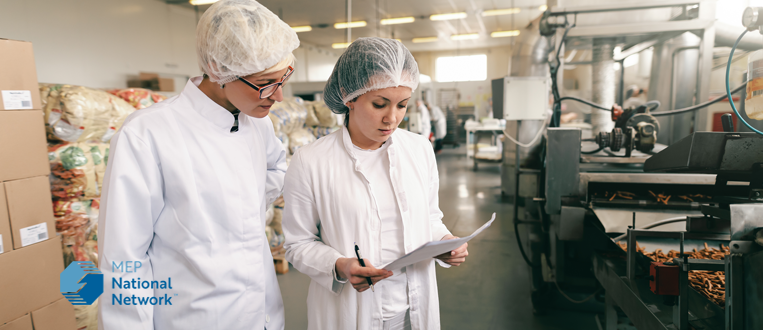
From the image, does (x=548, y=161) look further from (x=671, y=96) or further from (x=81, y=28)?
(x=81, y=28)

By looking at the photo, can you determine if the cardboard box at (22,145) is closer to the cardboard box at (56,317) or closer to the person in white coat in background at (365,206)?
the cardboard box at (56,317)

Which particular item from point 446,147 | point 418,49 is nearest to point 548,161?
point 446,147

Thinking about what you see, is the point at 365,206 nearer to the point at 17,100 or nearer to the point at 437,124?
the point at 17,100

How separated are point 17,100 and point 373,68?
1553 mm

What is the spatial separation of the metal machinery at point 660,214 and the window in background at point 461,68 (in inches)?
450

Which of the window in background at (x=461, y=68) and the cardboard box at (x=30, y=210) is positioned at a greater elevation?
the window in background at (x=461, y=68)

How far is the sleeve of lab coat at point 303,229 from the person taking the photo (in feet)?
3.42

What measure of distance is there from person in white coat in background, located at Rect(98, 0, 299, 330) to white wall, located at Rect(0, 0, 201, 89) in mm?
5897

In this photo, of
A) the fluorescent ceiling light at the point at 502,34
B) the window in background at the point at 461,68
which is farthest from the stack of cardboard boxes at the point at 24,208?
the window in background at the point at 461,68

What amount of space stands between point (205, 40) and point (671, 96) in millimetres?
3701

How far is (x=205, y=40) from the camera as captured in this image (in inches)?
37.3

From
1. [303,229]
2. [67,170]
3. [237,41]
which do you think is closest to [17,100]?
[67,170]

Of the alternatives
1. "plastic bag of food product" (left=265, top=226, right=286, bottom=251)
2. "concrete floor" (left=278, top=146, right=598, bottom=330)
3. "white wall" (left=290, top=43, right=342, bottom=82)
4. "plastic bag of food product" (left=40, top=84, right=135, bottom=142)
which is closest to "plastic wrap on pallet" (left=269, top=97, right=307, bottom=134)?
"plastic bag of food product" (left=265, top=226, right=286, bottom=251)

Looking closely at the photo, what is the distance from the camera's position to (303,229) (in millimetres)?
1092
